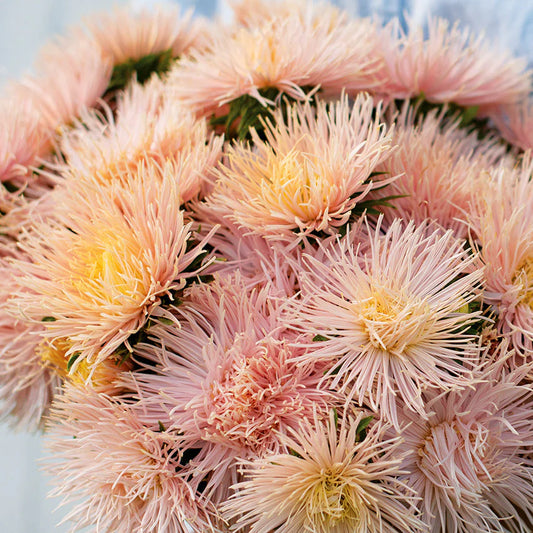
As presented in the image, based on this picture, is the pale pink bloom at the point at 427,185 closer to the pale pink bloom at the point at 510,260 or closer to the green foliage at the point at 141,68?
the pale pink bloom at the point at 510,260

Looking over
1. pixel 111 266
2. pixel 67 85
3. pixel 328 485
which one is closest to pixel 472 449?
pixel 328 485

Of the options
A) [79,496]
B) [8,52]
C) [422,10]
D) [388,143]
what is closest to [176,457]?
[79,496]

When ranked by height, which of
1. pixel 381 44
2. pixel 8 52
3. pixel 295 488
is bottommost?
pixel 8 52

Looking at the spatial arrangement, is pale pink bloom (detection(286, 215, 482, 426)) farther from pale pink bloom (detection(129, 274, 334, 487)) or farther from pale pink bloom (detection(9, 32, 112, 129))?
pale pink bloom (detection(9, 32, 112, 129))

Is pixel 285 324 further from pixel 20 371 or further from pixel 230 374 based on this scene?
pixel 20 371

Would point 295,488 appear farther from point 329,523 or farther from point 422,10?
point 422,10

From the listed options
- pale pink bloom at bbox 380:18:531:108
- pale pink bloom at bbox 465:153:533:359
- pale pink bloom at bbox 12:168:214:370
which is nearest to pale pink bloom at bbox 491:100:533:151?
pale pink bloom at bbox 380:18:531:108
